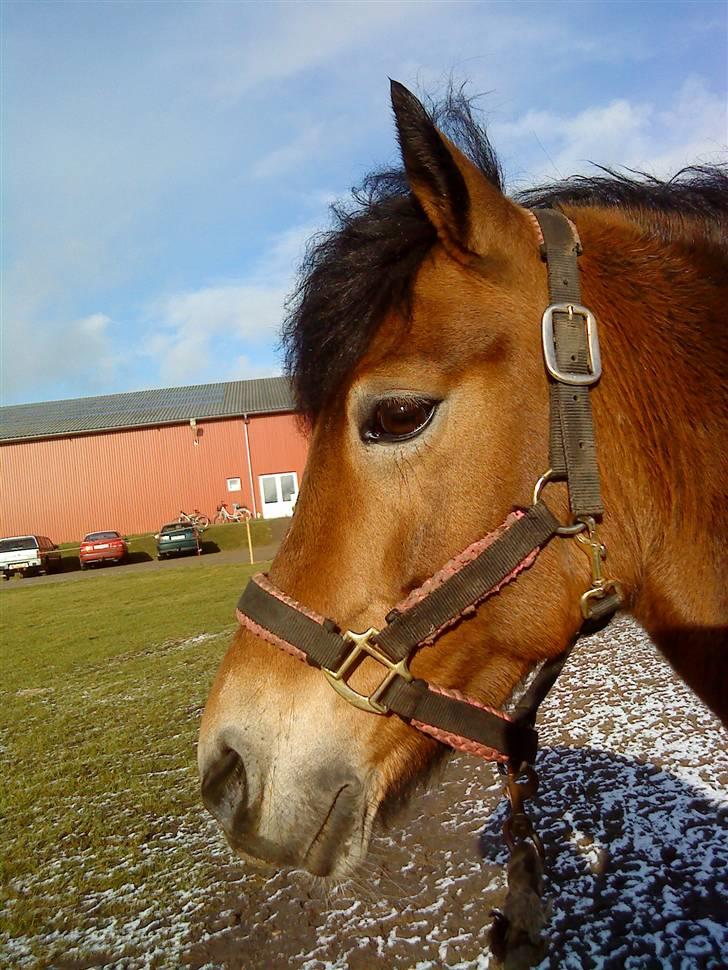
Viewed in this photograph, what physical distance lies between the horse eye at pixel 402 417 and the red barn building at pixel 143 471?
1435 inches

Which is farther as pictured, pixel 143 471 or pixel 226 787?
pixel 143 471

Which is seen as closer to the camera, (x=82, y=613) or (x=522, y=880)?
(x=522, y=880)

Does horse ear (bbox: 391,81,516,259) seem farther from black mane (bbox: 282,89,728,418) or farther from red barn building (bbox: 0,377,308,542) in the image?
red barn building (bbox: 0,377,308,542)

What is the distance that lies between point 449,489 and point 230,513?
36.7m

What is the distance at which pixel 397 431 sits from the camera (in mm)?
1764

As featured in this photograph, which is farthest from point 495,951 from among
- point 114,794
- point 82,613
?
point 82,613

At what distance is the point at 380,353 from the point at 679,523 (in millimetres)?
968

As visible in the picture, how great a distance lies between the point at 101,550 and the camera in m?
29.4

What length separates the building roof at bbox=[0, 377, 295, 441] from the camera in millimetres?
39406

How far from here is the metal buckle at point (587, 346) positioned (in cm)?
170

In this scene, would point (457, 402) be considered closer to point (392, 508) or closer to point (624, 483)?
point (392, 508)

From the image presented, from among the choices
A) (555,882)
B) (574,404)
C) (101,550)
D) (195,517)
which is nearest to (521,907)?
(574,404)

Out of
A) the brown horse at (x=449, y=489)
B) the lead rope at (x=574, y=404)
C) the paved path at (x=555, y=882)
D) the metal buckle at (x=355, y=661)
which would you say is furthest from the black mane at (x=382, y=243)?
the paved path at (x=555, y=882)

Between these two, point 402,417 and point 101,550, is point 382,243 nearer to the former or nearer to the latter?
point 402,417
